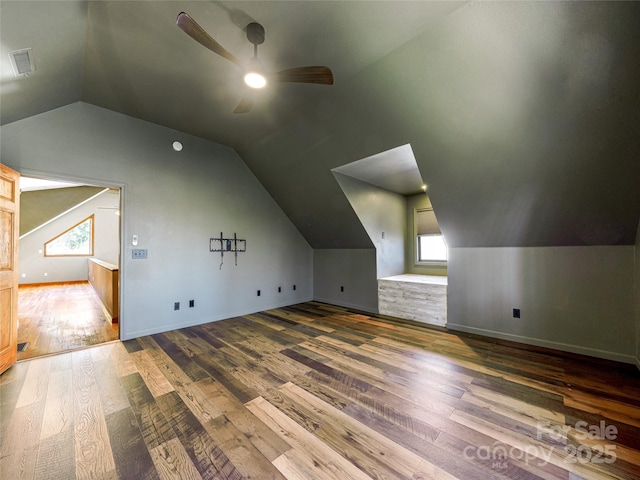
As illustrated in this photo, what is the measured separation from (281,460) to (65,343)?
12.1ft

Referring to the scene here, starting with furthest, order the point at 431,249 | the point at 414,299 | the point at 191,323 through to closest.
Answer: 1. the point at 431,249
2. the point at 414,299
3. the point at 191,323

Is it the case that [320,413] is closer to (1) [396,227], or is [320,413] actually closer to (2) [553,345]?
(2) [553,345]

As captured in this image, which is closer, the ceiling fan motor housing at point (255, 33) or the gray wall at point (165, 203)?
the ceiling fan motor housing at point (255, 33)

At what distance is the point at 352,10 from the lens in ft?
6.26

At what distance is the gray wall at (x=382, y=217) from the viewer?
4492mm

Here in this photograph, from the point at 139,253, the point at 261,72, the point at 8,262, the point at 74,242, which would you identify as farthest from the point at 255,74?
the point at 74,242

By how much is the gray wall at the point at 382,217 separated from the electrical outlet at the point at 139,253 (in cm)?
305

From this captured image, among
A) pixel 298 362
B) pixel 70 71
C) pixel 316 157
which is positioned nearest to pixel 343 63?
pixel 316 157

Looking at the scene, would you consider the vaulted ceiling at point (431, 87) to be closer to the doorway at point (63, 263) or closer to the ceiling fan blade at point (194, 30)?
the ceiling fan blade at point (194, 30)

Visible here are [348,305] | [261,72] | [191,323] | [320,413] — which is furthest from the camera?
[348,305]

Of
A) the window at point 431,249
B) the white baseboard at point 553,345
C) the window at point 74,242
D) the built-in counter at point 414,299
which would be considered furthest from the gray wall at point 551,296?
the window at point 74,242

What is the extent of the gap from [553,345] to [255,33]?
4633 mm

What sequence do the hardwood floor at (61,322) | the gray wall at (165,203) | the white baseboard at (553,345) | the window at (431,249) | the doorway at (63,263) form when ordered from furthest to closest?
the window at (431,249) < the doorway at (63,263) < the hardwood floor at (61,322) < the gray wall at (165,203) < the white baseboard at (553,345)

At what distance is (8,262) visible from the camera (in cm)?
266
